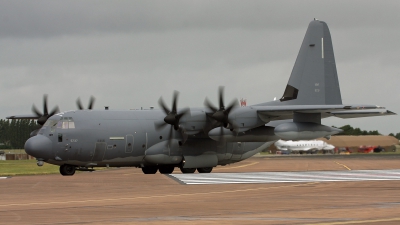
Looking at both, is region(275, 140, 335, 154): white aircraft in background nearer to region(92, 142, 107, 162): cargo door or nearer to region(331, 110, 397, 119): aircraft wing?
region(331, 110, 397, 119): aircraft wing

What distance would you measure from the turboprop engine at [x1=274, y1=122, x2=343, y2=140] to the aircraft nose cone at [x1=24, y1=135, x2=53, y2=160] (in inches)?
481

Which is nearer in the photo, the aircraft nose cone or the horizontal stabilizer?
the aircraft nose cone

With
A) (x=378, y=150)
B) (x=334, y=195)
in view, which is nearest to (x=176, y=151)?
(x=334, y=195)

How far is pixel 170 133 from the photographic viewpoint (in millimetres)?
35250

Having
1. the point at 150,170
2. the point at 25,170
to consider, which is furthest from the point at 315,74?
the point at 25,170

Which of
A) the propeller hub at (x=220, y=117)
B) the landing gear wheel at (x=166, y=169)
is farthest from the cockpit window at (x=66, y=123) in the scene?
the propeller hub at (x=220, y=117)

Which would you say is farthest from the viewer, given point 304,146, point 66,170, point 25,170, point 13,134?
point 304,146

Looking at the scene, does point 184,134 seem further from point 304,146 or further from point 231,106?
point 304,146

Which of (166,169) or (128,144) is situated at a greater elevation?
(128,144)

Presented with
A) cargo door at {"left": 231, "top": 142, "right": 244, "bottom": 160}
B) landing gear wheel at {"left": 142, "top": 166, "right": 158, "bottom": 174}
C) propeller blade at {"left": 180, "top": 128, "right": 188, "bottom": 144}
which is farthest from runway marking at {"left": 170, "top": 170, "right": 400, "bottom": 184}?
cargo door at {"left": 231, "top": 142, "right": 244, "bottom": 160}

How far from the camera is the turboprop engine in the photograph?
33.2m

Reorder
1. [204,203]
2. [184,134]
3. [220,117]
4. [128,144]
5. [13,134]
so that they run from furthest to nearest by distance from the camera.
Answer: [13,134] < [184,134] < [128,144] < [220,117] < [204,203]

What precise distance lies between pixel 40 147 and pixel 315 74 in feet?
57.4

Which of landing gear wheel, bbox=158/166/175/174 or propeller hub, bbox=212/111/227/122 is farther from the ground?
propeller hub, bbox=212/111/227/122
